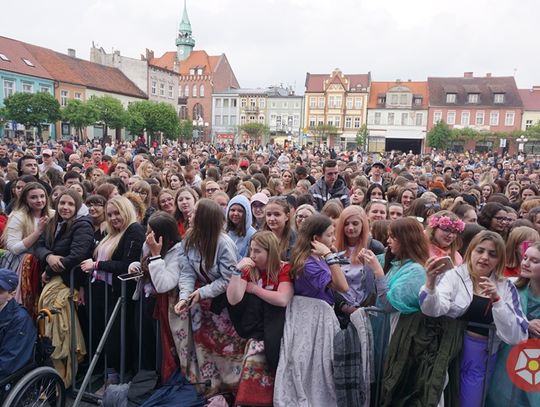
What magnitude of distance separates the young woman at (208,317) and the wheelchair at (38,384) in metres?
1.09

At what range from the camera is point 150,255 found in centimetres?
385

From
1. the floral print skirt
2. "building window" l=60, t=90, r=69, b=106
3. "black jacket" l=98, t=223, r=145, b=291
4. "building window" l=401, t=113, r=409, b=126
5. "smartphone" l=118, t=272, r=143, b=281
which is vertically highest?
"building window" l=401, t=113, r=409, b=126

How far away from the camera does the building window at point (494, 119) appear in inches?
2167

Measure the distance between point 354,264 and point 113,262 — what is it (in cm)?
223

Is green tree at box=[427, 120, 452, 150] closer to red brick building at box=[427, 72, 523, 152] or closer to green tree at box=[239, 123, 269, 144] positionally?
red brick building at box=[427, 72, 523, 152]

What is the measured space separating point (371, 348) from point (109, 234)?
9.03ft

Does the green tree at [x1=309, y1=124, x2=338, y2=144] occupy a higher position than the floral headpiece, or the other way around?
the green tree at [x1=309, y1=124, x2=338, y2=144]

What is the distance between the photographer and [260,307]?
337 centimetres

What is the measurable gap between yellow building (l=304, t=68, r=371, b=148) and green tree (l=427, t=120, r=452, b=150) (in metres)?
11.1

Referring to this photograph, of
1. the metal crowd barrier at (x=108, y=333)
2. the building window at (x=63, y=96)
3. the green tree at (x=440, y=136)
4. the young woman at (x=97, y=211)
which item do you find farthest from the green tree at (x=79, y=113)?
the green tree at (x=440, y=136)

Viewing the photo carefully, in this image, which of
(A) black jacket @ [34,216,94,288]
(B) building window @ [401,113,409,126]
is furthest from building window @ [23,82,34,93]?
(B) building window @ [401,113,409,126]

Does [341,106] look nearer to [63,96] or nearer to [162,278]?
[63,96]

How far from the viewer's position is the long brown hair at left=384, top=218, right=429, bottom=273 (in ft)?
11.3

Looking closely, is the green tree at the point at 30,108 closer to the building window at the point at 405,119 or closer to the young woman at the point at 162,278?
the young woman at the point at 162,278
